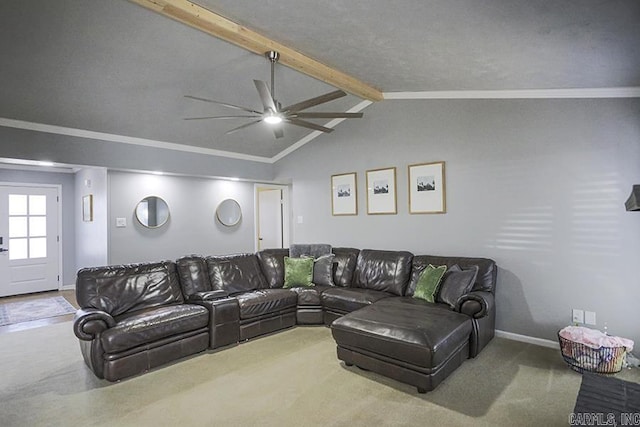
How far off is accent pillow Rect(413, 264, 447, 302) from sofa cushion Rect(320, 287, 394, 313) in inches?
16.9

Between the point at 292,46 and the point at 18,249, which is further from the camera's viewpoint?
the point at 18,249

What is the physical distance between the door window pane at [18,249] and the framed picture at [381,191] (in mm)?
6543

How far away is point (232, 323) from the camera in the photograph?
3.73 metres

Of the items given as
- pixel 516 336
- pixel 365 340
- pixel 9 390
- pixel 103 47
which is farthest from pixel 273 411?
pixel 103 47

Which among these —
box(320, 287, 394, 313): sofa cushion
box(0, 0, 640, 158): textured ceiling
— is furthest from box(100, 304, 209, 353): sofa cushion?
box(0, 0, 640, 158): textured ceiling

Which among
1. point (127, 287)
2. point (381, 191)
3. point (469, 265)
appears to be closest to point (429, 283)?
point (469, 265)

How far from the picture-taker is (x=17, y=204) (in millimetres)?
6445

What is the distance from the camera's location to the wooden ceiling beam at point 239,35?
8.66ft

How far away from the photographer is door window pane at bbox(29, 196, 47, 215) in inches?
Result: 261

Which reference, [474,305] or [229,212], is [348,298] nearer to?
[474,305]

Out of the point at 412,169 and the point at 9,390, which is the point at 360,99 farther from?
the point at 9,390

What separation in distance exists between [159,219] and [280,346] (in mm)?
3216

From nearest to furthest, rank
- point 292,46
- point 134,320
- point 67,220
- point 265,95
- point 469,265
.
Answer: point 265,95
point 134,320
point 292,46
point 469,265
point 67,220

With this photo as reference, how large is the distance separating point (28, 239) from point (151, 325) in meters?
5.31
